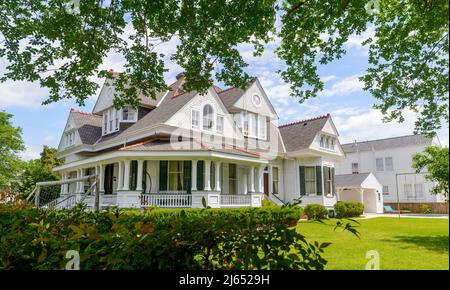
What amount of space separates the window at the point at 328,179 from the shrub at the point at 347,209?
4.46ft

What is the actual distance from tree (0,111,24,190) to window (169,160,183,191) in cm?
1818

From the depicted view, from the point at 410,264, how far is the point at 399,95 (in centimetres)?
416

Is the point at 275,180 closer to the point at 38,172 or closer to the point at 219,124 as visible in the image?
the point at 219,124

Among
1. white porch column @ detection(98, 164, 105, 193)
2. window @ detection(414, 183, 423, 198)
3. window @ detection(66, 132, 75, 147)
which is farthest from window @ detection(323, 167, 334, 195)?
window @ detection(66, 132, 75, 147)

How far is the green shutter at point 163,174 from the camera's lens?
18.8 metres

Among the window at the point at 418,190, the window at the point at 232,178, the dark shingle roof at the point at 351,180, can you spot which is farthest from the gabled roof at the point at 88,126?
the window at the point at 418,190

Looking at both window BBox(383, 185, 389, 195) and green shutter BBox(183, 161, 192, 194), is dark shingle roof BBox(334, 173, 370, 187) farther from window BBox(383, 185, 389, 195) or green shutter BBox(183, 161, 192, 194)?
green shutter BBox(183, 161, 192, 194)

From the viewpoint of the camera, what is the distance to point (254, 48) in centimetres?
820

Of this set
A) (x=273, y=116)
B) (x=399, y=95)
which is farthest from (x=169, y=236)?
(x=273, y=116)

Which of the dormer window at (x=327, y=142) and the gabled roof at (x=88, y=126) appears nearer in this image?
the gabled roof at (x=88, y=126)

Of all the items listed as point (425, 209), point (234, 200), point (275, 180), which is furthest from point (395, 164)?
point (234, 200)

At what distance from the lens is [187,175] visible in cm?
1839

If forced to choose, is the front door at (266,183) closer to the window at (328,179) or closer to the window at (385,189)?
the window at (328,179)

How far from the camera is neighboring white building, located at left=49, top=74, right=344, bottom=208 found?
58.2ft
